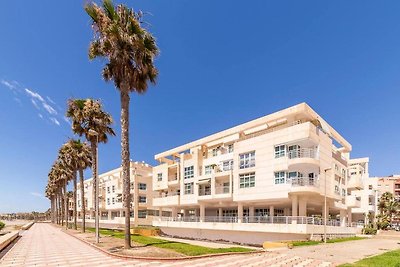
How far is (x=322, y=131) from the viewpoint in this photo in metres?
34.8

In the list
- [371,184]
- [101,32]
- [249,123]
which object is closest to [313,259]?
[101,32]

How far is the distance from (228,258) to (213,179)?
25.6m

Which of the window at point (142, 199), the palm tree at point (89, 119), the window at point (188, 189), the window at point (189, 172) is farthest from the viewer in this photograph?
the window at point (142, 199)

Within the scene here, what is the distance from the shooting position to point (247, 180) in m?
36.7

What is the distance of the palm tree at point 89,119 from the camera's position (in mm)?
Result: 35375

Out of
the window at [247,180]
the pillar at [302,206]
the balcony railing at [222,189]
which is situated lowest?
the pillar at [302,206]

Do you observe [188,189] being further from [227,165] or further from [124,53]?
[124,53]

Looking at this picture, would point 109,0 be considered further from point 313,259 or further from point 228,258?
point 313,259

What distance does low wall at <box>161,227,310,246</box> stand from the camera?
106ft

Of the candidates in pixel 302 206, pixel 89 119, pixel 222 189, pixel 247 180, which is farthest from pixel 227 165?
pixel 89 119

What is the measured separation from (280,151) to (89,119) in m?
22.1

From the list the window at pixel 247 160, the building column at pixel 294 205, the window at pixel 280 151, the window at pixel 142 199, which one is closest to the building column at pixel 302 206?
the building column at pixel 294 205

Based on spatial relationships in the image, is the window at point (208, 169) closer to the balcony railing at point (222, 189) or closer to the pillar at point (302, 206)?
the balcony railing at point (222, 189)

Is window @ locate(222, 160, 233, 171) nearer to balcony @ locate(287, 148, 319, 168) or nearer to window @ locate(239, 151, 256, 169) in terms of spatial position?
window @ locate(239, 151, 256, 169)
